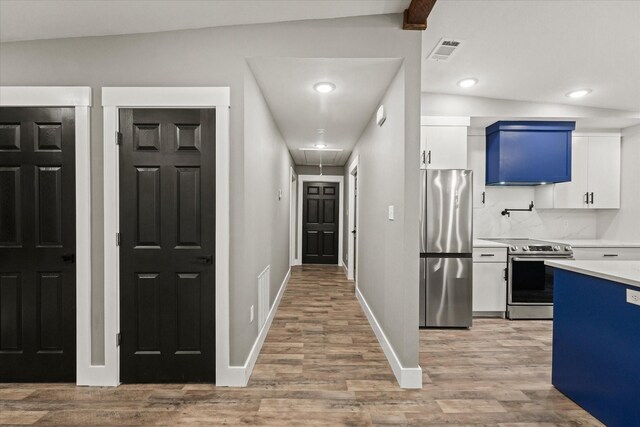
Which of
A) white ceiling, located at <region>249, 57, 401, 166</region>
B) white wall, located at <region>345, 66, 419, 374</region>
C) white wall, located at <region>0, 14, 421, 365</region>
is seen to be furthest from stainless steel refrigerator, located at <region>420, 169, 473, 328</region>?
white wall, located at <region>0, 14, 421, 365</region>

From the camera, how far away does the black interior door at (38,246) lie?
2.23 m

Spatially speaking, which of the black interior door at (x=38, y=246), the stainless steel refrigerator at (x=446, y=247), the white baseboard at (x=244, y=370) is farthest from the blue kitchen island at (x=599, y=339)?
the black interior door at (x=38, y=246)

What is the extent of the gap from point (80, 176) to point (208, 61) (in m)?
1.22

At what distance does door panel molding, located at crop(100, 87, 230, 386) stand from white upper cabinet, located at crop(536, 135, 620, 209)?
4.32 metres

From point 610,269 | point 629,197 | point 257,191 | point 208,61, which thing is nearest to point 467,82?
point 610,269

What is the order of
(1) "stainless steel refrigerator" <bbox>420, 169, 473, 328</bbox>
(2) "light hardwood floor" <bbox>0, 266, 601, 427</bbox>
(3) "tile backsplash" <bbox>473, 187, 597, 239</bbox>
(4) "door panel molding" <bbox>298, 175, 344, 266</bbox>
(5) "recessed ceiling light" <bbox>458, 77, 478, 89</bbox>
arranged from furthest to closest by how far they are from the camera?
(4) "door panel molding" <bbox>298, 175, 344, 266</bbox>
(3) "tile backsplash" <bbox>473, 187, 597, 239</bbox>
(1) "stainless steel refrigerator" <bbox>420, 169, 473, 328</bbox>
(5) "recessed ceiling light" <bbox>458, 77, 478, 89</bbox>
(2) "light hardwood floor" <bbox>0, 266, 601, 427</bbox>

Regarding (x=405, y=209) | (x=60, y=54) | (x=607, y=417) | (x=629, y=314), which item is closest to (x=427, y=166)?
(x=405, y=209)

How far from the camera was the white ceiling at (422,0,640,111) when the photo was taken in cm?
217

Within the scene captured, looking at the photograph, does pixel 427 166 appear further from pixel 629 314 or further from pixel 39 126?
pixel 39 126

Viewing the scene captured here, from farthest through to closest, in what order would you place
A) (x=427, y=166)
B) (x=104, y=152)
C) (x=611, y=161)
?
(x=611, y=161) → (x=427, y=166) → (x=104, y=152)

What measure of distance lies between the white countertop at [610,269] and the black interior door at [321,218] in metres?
5.34

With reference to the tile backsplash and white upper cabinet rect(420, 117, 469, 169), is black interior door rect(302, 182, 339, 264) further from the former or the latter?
white upper cabinet rect(420, 117, 469, 169)

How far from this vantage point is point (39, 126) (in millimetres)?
2232

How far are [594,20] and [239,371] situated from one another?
358cm
